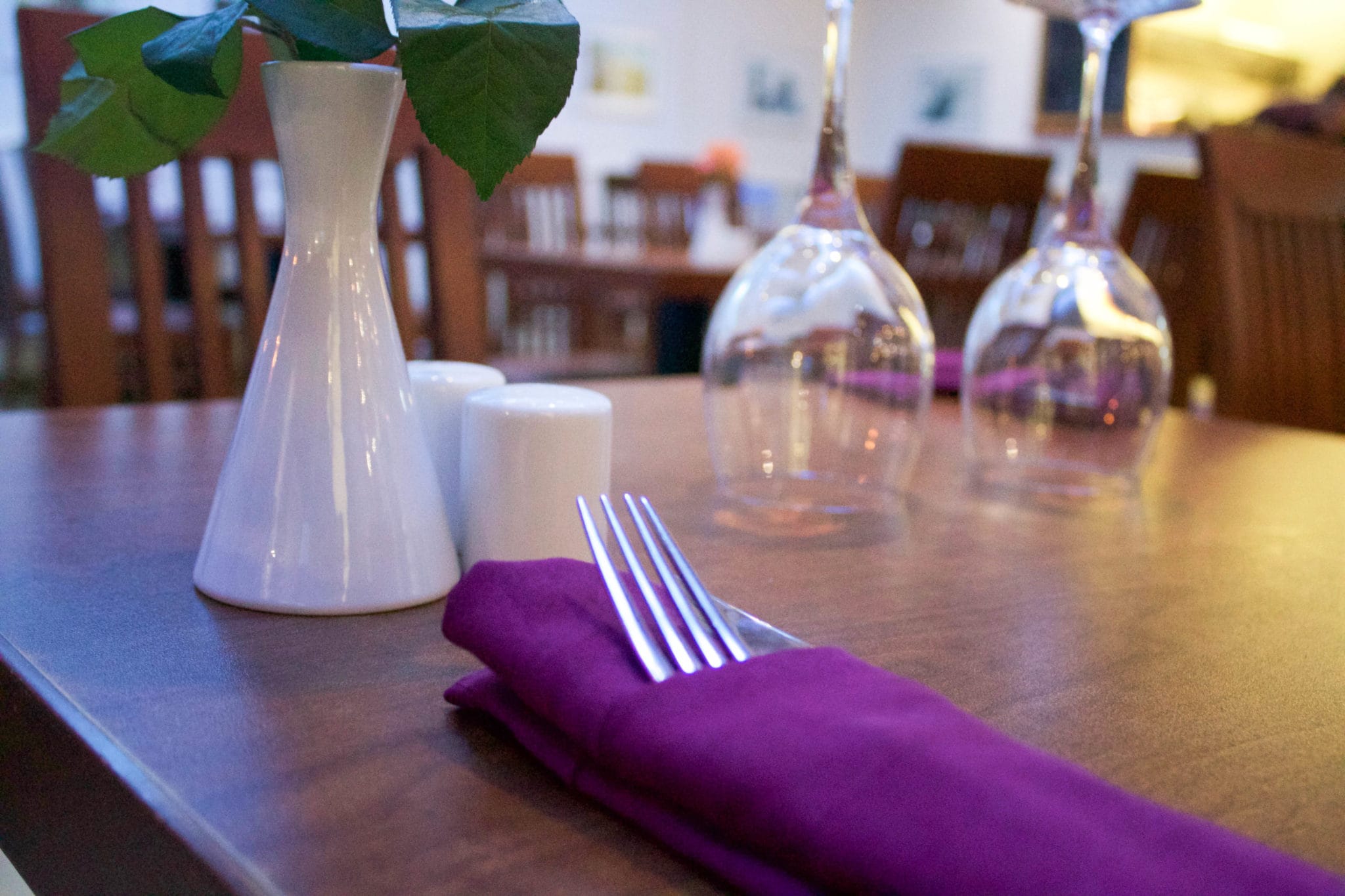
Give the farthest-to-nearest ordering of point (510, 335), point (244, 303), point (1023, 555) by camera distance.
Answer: point (510, 335)
point (244, 303)
point (1023, 555)

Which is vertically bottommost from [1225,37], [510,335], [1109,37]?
[510,335]

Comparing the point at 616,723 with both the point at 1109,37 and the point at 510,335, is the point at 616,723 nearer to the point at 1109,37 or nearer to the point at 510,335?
the point at 1109,37

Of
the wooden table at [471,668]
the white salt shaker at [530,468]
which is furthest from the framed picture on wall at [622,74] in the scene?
the white salt shaker at [530,468]

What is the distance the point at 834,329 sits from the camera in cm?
59

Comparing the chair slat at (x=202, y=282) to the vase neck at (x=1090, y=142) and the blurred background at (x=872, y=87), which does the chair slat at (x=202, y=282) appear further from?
the blurred background at (x=872, y=87)

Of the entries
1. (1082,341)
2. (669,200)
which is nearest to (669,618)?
(1082,341)

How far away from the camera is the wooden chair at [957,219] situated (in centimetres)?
187

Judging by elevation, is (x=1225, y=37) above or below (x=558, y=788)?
above

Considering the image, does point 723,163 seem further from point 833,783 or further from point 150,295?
point 833,783

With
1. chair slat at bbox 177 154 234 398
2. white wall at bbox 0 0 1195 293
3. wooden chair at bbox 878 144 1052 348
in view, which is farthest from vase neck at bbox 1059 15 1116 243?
white wall at bbox 0 0 1195 293

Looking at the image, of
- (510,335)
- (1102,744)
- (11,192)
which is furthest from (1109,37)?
(11,192)

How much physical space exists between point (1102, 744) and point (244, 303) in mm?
820

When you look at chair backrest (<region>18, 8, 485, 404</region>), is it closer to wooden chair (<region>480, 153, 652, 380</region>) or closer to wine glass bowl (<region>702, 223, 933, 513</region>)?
wine glass bowl (<region>702, 223, 933, 513</region>)

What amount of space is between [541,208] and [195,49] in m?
3.11
